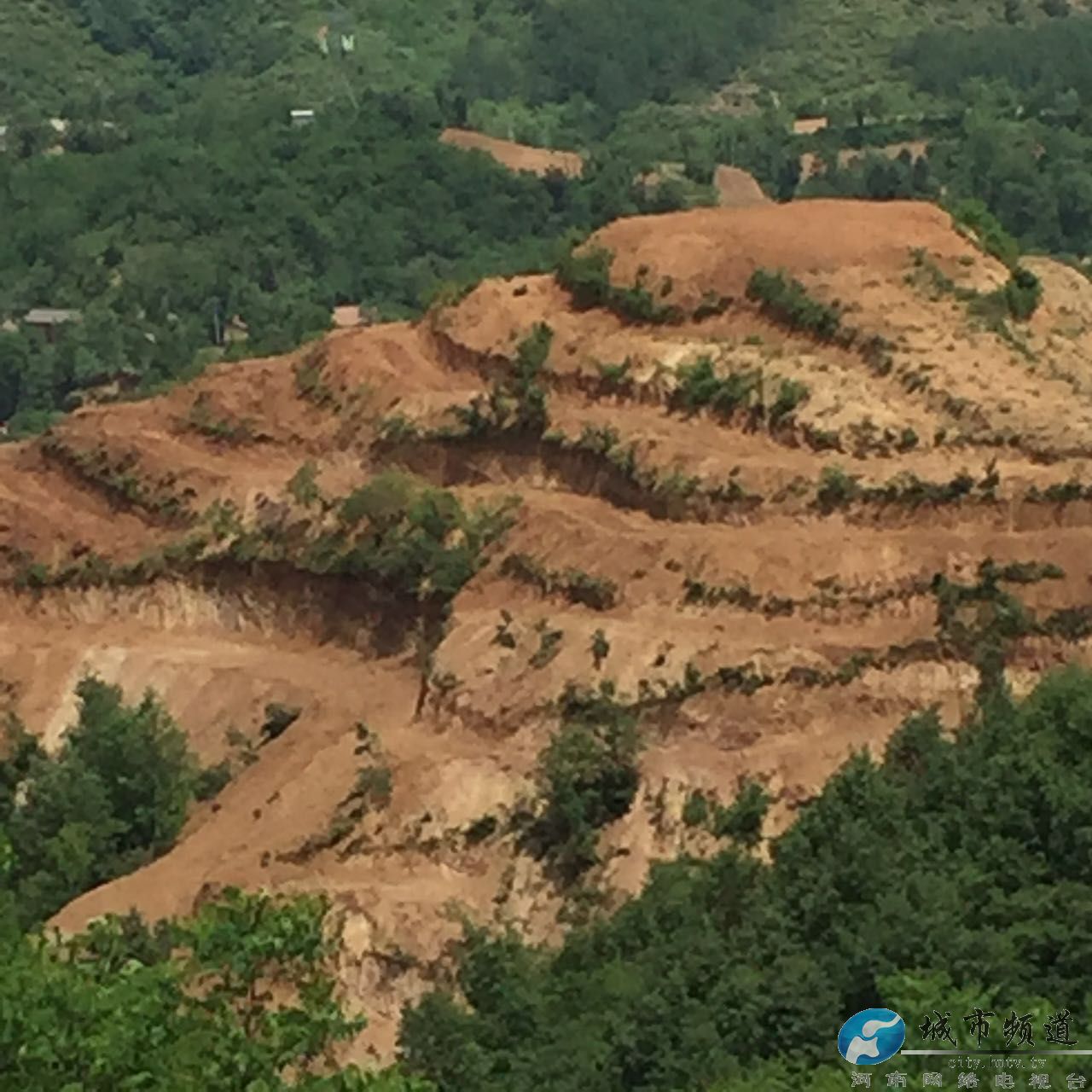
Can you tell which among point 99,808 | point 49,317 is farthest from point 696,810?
point 49,317

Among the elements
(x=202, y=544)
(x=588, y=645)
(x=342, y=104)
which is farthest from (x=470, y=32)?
(x=588, y=645)

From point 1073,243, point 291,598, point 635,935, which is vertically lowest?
point 1073,243

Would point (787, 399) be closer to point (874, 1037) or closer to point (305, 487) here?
point (305, 487)

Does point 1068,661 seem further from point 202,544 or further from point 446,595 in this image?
point 202,544

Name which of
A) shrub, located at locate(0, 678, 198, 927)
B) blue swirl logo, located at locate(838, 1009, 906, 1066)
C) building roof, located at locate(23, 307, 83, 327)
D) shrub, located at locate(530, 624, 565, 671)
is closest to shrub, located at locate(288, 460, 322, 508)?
shrub, located at locate(0, 678, 198, 927)

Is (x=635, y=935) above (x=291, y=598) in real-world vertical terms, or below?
above
